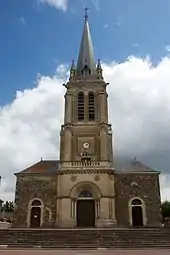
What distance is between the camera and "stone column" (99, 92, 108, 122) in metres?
33.7

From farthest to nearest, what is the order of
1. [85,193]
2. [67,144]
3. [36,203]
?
1. [67,144]
2. [36,203]
3. [85,193]

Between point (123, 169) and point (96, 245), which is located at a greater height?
point (123, 169)

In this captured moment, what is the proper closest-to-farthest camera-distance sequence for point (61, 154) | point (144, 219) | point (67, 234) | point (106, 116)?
point (67, 234) < point (144, 219) < point (61, 154) < point (106, 116)

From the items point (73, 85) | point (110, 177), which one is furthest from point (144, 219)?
point (73, 85)

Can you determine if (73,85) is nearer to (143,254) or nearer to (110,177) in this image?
(110,177)

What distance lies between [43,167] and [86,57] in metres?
15.8

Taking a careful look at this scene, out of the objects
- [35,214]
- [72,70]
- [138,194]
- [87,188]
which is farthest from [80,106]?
[35,214]

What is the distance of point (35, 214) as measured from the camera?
100ft

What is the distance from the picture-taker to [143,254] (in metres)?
13.0

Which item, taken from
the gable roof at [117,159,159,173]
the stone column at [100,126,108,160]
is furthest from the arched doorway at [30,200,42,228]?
the gable roof at [117,159,159,173]

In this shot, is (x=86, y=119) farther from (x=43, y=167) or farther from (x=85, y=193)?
(x=85, y=193)

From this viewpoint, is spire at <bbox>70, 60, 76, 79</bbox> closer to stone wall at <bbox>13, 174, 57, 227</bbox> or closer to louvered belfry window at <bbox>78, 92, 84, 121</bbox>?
louvered belfry window at <bbox>78, 92, 84, 121</bbox>

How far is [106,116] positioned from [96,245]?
734 inches

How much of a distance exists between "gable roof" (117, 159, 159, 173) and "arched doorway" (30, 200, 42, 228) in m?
9.24
